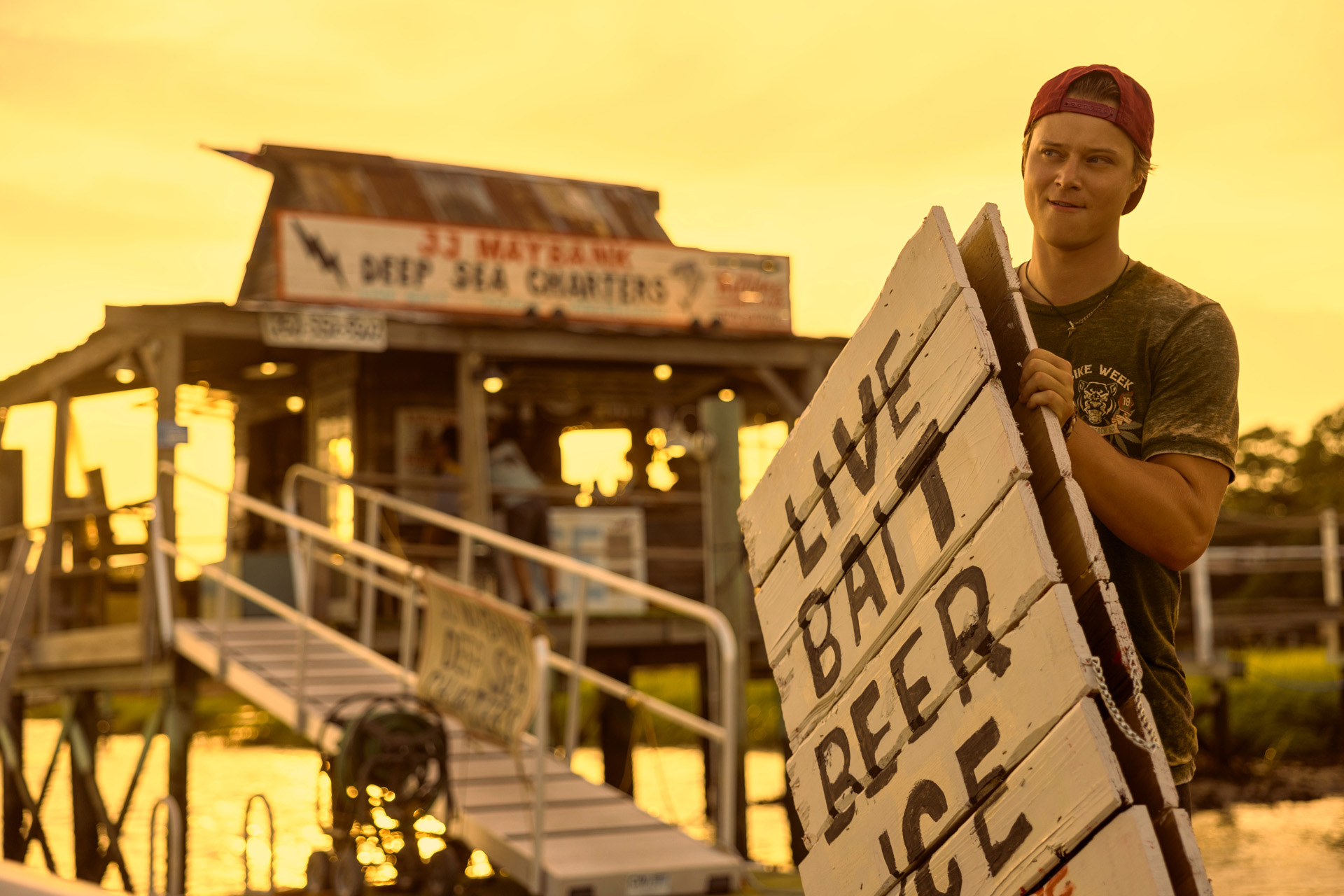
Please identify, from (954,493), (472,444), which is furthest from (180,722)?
(954,493)

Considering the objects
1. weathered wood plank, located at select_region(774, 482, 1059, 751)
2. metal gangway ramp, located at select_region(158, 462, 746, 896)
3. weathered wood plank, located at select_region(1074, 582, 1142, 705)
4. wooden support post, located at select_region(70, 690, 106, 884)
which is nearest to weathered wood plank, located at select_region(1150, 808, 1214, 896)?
weathered wood plank, located at select_region(1074, 582, 1142, 705)

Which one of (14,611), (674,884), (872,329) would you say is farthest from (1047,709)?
(14,611)

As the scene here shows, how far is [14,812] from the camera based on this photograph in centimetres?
1311

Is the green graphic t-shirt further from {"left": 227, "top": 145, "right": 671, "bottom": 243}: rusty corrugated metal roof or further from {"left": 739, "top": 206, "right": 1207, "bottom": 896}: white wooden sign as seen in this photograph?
{"left": 227, "top": 145, "right": 671, "bottom": 243}: rusty corrugated metal roof

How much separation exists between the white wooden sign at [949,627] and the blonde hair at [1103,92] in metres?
0.19

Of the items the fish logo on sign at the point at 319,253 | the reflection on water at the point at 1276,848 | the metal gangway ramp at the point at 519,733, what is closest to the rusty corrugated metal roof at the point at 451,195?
the fish logo on sign at the point at 319,253

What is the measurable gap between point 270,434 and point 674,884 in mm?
11707

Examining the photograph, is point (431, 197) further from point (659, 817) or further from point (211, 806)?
point (659, 817)

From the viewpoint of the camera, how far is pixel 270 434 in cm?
1678

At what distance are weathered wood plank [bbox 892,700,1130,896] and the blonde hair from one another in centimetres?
74

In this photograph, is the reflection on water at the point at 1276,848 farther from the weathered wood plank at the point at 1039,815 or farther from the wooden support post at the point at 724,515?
the weathered wood plank at the point at 1039,815

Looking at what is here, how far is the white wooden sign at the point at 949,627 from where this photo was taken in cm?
173

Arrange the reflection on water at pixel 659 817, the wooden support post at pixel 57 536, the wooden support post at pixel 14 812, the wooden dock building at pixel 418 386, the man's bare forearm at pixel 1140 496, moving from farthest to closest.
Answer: the wooden support post at pixel 14 812 → the reflection on water at pixel 659 817 → the wooden support post at pixel 57 536 → the wooden dock building at pixel 418 386 → the man's bare forearm at pixel 1140 496

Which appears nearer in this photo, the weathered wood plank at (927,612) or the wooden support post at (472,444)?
the weathered wood plank at (927,612)
